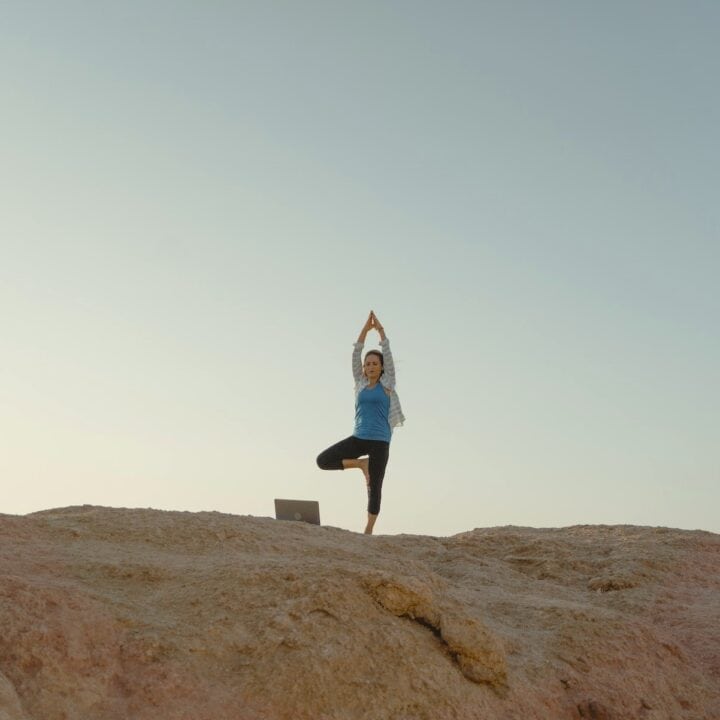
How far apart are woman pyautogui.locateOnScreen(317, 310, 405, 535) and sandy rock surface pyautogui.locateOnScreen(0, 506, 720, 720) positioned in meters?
1.76

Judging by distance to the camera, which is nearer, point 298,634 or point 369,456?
point 298,634

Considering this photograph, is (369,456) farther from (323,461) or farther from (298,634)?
(298,634)

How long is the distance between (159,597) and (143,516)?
1701 millimetres

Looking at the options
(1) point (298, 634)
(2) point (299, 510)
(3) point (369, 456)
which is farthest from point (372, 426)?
(1) point (298, 634)

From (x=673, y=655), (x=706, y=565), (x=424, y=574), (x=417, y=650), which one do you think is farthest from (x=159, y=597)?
(x=706, y=565)

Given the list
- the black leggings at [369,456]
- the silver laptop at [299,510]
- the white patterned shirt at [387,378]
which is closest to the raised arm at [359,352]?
the white patterned shirt at [387,378]

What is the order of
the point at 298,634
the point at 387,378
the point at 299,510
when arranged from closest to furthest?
the point at 298,634 < the point at 299,510 < the point at 387,378

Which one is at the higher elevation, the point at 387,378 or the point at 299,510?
the point at 387,378

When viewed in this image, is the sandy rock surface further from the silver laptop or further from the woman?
the woman

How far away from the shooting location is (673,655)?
639 centimetres

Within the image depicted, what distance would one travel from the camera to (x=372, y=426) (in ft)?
30.3

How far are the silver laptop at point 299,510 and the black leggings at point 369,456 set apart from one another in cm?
67

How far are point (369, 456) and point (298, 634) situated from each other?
14.3 feet

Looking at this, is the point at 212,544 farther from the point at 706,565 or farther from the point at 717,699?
the point at 706,565
